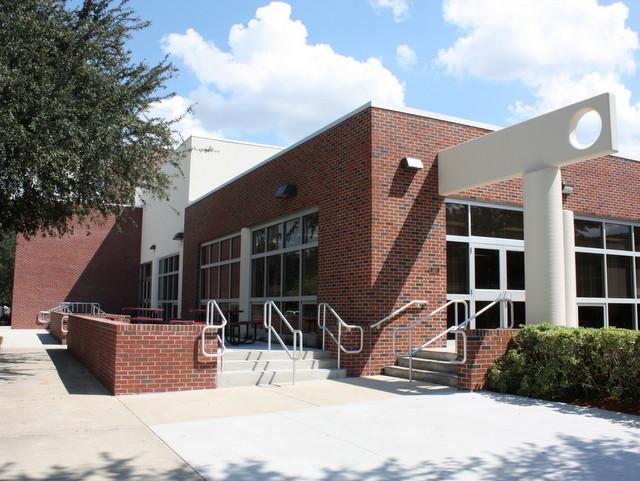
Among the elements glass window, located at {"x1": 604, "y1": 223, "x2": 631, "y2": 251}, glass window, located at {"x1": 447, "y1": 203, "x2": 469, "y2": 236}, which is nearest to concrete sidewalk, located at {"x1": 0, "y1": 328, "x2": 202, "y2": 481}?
glass window, located at {"x1": 447, "y1": 203, "x2": 469, "y2": 236}

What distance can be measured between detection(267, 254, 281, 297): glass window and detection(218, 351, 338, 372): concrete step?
4.23m

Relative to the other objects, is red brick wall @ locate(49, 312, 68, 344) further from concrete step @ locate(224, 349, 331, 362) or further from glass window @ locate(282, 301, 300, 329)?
concrete step @ locate(224, 349, 331, 362)

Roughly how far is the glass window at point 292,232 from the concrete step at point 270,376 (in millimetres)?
4065


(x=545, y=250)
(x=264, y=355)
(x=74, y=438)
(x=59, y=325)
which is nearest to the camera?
(x=74, y=438)

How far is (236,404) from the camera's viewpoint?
827cm

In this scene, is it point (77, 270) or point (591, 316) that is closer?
point (591, 316)

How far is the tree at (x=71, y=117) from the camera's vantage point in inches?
393

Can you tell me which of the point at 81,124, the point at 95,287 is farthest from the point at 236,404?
the point at 95,287

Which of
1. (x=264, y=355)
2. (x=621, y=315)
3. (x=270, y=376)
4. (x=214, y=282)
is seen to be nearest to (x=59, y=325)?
(x=214, y=282)

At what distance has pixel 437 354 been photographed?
1084 cm

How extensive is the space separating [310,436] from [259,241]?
10.6 metres

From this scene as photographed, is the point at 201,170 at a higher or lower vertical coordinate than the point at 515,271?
higher

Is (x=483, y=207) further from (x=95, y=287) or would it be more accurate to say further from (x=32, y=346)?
(x=95, y=287)

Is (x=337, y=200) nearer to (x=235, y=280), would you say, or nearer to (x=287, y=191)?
(x=287, y=191)
